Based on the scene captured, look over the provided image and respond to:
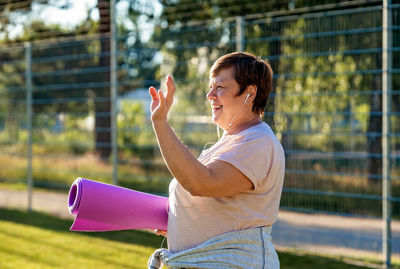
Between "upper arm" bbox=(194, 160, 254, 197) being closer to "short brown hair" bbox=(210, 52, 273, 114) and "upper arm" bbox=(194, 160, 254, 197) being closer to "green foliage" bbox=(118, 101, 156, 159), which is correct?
"short brown hair" bbox=(210, 52, 273, 114)

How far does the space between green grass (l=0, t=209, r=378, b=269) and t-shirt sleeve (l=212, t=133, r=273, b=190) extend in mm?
3179

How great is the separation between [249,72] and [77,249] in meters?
4.03

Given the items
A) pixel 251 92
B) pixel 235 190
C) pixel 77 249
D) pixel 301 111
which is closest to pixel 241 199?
pixel 235 190

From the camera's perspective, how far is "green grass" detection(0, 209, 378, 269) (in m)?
4.86

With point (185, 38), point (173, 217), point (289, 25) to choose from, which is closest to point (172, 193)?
point (173, 217)

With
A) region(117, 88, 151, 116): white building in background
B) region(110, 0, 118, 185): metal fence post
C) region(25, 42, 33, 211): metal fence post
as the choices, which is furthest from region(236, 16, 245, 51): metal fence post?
region(25, 42, 33, 211): metal fence post

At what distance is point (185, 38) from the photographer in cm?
611

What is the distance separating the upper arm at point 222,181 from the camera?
167 cm

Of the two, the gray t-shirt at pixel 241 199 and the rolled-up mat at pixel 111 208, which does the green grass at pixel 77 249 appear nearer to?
the rolled-up mat at pixel 111 208

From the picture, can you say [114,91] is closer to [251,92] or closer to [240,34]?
[240,34]

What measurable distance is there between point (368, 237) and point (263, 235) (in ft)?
11.3

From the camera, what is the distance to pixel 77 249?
17.9 feet

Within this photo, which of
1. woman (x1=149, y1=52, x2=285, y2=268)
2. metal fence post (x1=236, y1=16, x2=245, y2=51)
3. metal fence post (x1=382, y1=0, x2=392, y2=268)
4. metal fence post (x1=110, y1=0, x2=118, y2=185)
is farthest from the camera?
metal fence post (x1=110, y1=0, x2=118, y2=185)

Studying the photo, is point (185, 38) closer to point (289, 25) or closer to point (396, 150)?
point (289, 25)
